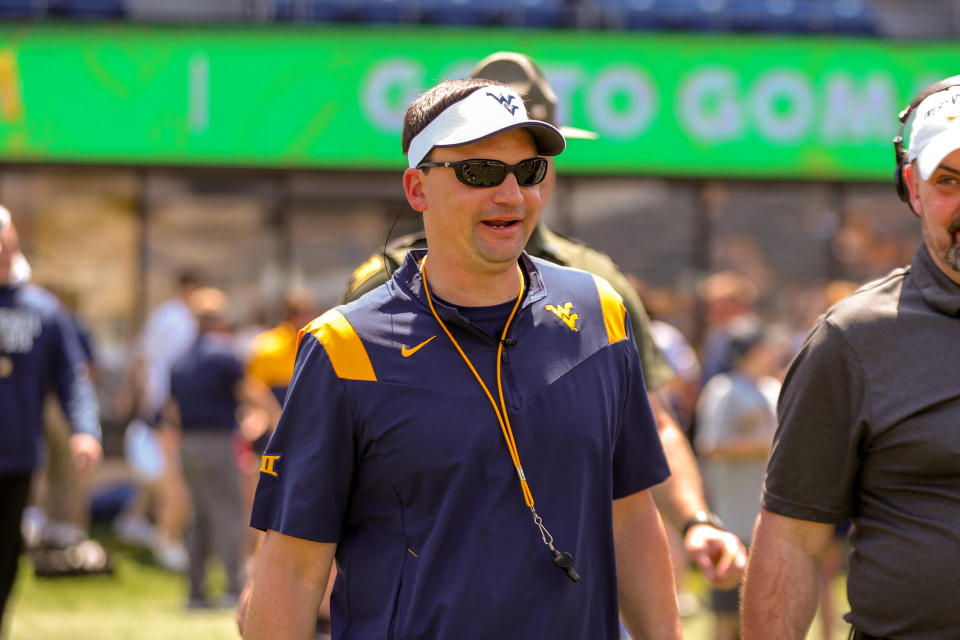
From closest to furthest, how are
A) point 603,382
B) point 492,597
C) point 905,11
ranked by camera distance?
point 492,597 → point 603,382 → point 905,11

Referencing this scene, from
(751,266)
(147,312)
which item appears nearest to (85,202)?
(147,312)

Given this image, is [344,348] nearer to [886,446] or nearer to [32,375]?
[886,446]

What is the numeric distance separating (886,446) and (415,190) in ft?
3.72

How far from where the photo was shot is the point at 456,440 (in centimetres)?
275

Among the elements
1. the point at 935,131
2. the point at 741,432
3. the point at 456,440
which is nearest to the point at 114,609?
the point at 741,432

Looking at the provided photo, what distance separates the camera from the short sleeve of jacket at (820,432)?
2.97 metres

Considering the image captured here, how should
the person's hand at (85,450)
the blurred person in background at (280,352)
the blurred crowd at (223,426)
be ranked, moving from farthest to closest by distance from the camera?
the blurred person in background at (280,352)
the blurred crowd at (223,426)
the person's hand at (85,450)

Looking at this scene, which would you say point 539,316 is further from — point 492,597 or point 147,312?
point 147,312

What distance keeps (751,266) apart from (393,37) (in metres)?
4.43

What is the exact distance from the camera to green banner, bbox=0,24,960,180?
46.0 feet

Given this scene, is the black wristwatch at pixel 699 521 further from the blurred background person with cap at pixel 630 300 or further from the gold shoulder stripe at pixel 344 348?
the gold shoulder stripe at pixel 344 348

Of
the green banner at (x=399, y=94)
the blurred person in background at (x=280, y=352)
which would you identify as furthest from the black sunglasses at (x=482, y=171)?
the green banner at (x=399, y=94)

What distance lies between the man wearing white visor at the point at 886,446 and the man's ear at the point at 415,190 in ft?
2.95

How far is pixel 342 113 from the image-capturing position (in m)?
14.2
